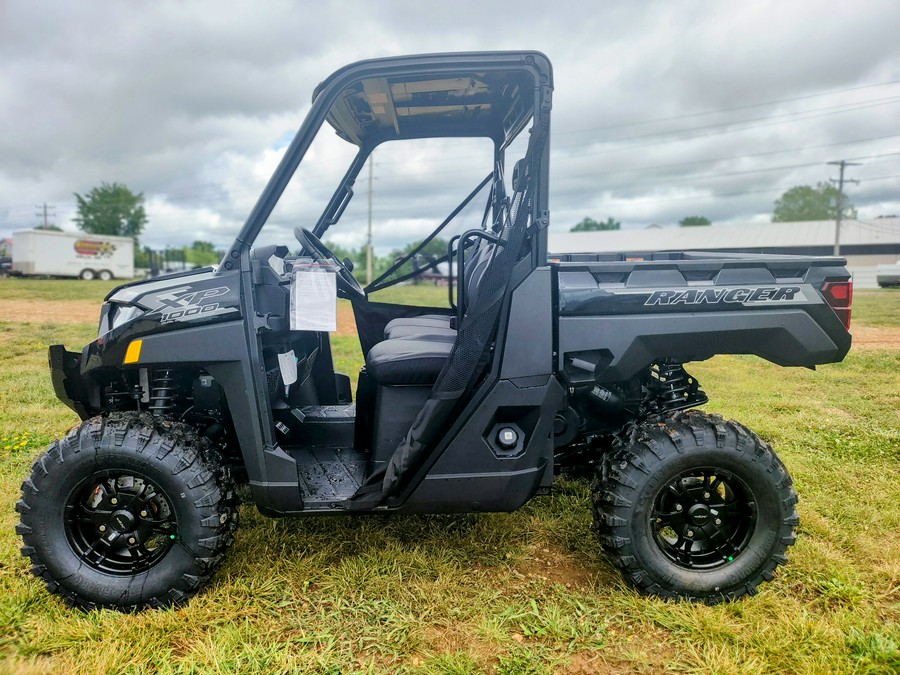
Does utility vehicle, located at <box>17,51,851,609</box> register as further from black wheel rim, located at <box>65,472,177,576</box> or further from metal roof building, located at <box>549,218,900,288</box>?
metal roof building, located at <box>549,218,900,288</box>

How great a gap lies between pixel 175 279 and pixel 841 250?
44.8 metres

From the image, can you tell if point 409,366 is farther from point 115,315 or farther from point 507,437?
point 115,315

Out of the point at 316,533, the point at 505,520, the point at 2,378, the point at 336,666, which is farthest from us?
the point at 2,378

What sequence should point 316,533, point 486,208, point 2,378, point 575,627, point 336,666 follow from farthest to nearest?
1. point 2,378
2. point 486,208
3. point 316,533
4. point 575,627
5. point 336,666

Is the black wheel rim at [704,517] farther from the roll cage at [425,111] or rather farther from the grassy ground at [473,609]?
the roll cage at [425,111]

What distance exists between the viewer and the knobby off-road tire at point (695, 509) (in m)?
2.33

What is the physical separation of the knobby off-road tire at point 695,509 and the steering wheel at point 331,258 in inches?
66.9

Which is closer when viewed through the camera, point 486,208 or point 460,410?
point 460,410

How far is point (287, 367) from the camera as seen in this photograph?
2.68 m

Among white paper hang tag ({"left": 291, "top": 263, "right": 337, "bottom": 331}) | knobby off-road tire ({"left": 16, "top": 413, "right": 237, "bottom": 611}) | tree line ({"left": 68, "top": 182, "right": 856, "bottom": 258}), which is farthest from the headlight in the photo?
tree line ({"left": 68, "top": 182, "right": 856, "bottom": 258})

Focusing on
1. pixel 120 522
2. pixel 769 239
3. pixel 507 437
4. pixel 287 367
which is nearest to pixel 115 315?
pixel 287 367

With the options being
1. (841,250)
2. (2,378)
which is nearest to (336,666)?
(2,378)

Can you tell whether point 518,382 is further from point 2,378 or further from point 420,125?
point 2,378

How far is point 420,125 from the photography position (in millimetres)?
3143
